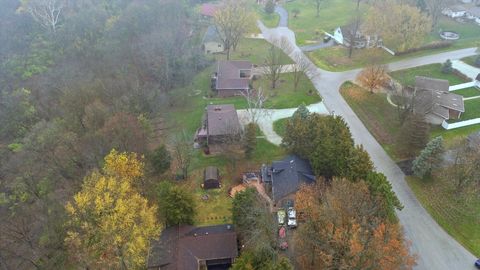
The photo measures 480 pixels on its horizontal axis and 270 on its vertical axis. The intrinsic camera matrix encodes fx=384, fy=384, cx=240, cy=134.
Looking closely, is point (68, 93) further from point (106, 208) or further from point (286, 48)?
point (286, 48)

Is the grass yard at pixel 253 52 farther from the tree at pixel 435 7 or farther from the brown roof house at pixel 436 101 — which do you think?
the tree at pixel 435 7

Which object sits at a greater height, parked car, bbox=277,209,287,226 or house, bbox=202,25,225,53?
house, bbox=202,25,225,53

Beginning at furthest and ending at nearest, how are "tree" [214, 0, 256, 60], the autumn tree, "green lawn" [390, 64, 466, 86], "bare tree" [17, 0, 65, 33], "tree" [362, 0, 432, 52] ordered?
"bare tree" [17, 0, 65, 33], "tree" [214, 0, 256, 60], "tree" [362, 0, 432, 52], "green lawn" [390, 64, 466, 86], the autumn tree

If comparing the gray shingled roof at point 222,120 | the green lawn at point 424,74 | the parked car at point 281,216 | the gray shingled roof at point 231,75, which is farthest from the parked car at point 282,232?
the green lawn at point 424,74

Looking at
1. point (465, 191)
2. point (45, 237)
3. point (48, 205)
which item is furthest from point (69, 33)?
point (465, 191)

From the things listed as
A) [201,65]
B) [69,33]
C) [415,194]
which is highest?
[69,33]

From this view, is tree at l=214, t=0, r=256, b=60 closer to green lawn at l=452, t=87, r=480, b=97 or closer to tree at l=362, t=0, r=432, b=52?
tree at l=362, t=0, r=432, b=52

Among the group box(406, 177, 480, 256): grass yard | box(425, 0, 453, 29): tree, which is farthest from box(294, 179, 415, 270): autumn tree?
box(425, 0, 453, 29): tree
